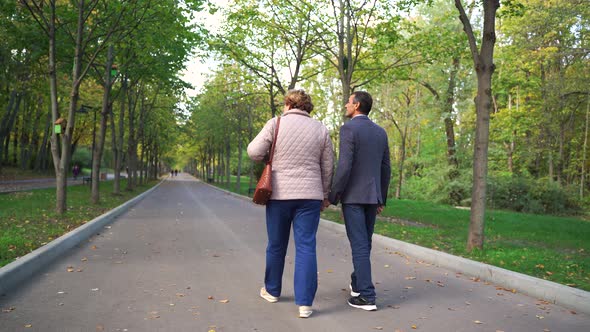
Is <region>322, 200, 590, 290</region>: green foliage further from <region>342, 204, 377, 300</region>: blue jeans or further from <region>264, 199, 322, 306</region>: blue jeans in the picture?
<region>264, 199, 322, 306</region>: blue jeans

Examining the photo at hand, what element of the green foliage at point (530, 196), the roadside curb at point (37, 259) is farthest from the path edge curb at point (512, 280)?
the green foliage at point (530, 196)

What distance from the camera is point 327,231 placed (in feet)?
39.0

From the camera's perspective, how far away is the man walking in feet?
15.1


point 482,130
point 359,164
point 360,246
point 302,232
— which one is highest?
point 482,130

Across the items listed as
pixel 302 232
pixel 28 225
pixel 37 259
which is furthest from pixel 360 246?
pixel 28 225

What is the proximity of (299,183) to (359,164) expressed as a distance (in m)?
0.78

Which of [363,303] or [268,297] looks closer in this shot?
[363,303]

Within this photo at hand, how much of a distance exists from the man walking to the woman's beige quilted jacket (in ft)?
1.03

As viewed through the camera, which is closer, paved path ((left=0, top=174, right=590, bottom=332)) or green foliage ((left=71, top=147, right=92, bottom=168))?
paved path ((left=0, top=174, right=590, bottom=332))

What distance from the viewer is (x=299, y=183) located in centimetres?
430

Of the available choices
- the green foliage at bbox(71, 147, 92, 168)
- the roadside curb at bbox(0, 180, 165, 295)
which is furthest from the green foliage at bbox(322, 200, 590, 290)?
the green foliage at bbox(71, 147, 92, 168)

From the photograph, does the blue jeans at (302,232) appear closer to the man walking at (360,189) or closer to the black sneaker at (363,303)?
the man walking at (360,189)

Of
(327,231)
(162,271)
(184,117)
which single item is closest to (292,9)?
(327,231)

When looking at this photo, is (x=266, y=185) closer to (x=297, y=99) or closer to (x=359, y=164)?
(x=297, y=99)
